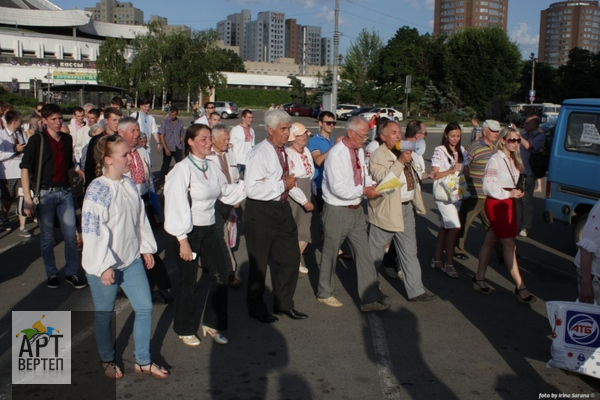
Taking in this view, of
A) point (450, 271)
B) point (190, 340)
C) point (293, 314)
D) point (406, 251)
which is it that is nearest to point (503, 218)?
point (406, 251)

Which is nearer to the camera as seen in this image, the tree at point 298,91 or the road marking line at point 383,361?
the road marking line at point 383,361

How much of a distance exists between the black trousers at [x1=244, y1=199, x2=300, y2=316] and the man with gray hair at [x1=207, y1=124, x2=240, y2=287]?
0.73 meters

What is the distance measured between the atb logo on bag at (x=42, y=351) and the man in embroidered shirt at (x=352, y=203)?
260cm

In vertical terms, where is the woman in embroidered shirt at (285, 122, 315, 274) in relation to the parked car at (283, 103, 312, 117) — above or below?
below

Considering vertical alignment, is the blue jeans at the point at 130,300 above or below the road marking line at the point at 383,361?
above

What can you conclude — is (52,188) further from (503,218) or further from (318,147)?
(503,218)

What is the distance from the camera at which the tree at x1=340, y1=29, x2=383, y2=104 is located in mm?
67812

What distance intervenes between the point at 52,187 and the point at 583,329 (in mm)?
5382

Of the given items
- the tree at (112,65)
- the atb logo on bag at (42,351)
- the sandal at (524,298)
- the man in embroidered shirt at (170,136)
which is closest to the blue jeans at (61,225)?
the atb logo on bag at (42,351)

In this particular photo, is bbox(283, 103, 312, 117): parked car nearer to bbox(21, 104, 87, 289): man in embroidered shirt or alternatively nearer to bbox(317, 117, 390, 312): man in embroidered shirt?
bbox(21, 104, 87, 289): man in embroidered shirt

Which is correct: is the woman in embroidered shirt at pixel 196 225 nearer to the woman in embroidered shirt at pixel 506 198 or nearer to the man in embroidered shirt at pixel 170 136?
the woman in embroidered shirt at pixel 506 198

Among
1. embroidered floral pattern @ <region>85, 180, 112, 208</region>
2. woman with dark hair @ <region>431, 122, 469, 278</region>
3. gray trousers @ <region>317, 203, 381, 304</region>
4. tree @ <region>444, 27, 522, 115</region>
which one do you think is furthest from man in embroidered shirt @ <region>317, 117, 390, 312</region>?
tree @ <region>444, 27, 522, 115</region>

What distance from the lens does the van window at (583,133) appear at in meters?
8.09

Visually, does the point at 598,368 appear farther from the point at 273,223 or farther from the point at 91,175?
the point at 91,175
